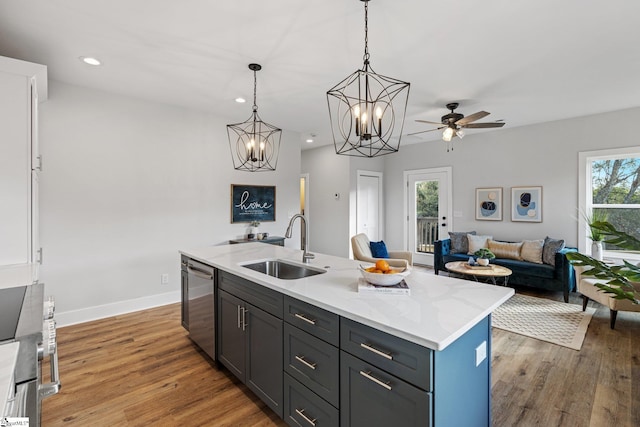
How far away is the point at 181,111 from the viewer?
412 cm

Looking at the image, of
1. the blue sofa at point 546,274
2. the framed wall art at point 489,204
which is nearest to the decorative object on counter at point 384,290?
the blue sofa at point 546,274

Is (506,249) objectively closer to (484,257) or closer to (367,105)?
(484,257)

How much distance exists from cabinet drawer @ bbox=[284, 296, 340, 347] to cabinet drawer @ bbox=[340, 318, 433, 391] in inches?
2.0

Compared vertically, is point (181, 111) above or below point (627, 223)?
above

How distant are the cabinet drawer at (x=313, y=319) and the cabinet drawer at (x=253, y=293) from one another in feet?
0.29

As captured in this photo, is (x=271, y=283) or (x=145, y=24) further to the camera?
(x=145, y=24)

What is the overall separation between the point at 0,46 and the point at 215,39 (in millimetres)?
1770

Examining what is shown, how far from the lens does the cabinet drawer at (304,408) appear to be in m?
1.50

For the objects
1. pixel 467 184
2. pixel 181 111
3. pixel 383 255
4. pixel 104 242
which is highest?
pixel 181 111

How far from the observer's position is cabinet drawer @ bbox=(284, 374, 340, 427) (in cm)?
150

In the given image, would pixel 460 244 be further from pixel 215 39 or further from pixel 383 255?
pixel 215 39

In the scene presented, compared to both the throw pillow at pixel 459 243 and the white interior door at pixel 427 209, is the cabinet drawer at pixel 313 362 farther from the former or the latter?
the white interior door at pixel 427 209

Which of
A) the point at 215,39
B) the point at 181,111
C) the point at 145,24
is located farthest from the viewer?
the point at 181,111

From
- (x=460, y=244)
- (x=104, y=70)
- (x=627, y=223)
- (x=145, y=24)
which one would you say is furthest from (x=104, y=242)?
(x=627, y=223)
